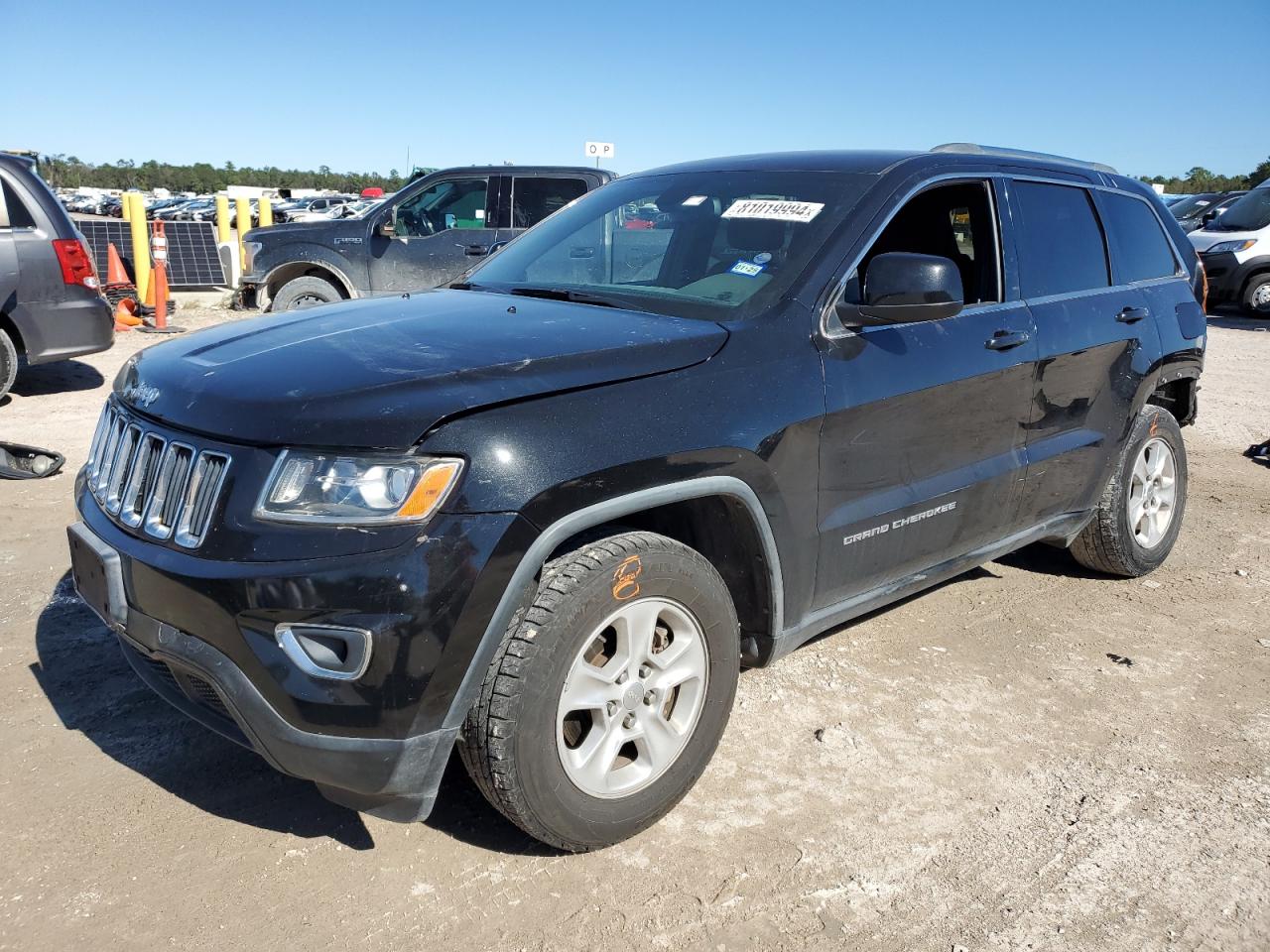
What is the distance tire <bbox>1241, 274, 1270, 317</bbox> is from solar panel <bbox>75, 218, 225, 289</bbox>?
1608cm

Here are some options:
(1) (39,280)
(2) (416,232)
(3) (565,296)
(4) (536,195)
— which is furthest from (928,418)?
(2) (416,232)

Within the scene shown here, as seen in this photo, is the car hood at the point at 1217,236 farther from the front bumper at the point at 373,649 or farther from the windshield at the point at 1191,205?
the front bumper at the point at 373,649

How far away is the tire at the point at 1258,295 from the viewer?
15961mm

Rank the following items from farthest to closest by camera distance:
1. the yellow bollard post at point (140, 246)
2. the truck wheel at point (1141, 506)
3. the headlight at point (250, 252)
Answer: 1. the yellow bollard post at point (140, 246)
2. the headlight at point (250, 252)
3. the truck wheel at point (1141, 506)

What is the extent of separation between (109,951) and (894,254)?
8.98 ft

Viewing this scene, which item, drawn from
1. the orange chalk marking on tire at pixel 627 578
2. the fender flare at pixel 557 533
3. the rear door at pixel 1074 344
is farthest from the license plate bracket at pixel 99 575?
the rear door at pixel 1074 344

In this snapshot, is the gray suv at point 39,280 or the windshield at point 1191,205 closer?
the gray suv at point 39,280

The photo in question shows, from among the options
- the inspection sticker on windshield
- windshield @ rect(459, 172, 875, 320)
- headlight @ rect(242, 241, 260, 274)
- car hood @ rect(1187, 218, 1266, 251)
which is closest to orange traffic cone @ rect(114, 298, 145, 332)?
headlight @ rect(242, 241, 260, 274)

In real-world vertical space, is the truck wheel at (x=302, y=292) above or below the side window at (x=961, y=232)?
below

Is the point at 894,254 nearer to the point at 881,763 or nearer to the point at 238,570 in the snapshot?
the point at 881,763

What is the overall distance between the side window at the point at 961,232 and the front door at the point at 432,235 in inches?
267

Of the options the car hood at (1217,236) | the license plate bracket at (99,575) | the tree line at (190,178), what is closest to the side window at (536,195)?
the license plate bracket at (99,575)

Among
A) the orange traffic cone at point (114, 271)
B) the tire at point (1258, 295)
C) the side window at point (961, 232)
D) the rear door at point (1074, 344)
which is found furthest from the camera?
the tire at point (1258, 295)

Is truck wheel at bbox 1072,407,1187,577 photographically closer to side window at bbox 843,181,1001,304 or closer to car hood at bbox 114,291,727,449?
side window at bbox 843,181,1001,304
